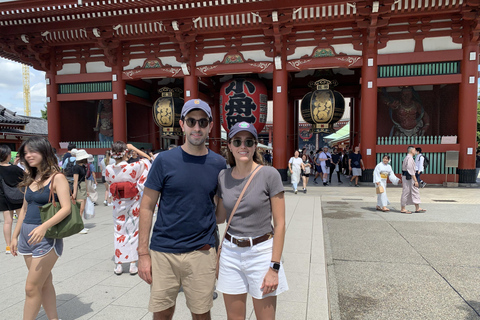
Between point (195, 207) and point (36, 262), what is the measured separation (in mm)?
1316

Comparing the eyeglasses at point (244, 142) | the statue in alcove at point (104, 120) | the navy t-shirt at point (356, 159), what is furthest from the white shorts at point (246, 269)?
the statue in alcove at point (104, 120)

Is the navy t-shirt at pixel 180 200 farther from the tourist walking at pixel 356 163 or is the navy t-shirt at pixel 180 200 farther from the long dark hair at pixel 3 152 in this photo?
the tourist walking at pixel 356 163

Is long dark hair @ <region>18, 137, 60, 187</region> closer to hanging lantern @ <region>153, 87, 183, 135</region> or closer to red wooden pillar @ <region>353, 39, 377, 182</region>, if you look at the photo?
hanging lantern @ <region>153, 87, 183, 135</region>

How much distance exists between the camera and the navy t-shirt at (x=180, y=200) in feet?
5.90

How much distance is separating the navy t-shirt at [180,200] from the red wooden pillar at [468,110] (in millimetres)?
11320

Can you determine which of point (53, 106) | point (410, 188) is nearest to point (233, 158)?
point (410, 188)

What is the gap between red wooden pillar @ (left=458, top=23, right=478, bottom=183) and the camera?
969 centimetres

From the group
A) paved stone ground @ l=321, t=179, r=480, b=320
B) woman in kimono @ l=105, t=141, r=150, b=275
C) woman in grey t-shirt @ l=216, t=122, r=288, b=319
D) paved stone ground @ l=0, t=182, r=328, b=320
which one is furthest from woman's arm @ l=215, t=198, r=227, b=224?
woman in kimono @ l=105, t=141, r=150, b=275

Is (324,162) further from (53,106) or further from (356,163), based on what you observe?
(53,106)

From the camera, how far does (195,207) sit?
1.82m

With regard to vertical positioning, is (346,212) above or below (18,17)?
below

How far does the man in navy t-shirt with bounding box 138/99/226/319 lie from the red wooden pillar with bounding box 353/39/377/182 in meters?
9.96

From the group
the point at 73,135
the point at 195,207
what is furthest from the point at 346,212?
the point at 73,135

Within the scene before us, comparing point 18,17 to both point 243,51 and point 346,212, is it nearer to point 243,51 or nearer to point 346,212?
point 243,51
